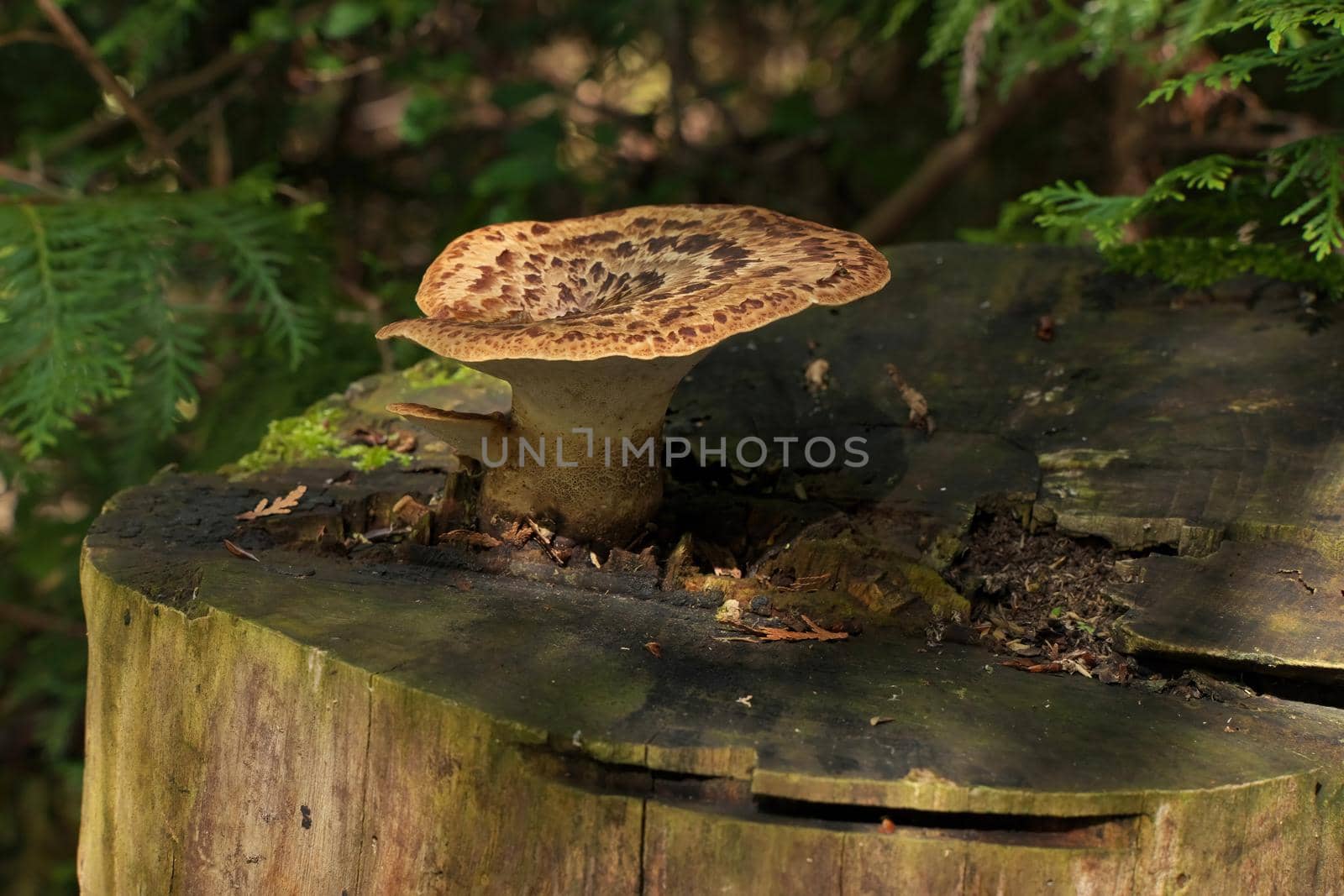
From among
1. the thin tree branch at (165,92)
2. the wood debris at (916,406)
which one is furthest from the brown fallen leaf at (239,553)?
the thin tree branch at (165,92)

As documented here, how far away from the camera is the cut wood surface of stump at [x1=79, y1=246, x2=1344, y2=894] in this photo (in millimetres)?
1960

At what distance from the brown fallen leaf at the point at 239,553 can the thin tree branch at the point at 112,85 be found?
3184 millimetres

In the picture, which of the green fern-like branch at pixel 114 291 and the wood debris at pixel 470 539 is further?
the green fern-like branch at pixel 114 291

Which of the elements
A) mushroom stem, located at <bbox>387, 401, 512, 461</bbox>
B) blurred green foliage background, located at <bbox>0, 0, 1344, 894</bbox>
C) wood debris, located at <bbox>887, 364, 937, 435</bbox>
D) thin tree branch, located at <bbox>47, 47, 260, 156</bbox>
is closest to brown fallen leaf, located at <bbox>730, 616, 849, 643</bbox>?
mushroom stem, located at <bbox>387, 401, 512, 461</bbox>

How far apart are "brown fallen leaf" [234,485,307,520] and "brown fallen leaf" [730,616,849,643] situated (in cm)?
131

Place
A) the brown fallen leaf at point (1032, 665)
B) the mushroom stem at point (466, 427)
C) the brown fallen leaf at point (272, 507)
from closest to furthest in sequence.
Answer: the brown fallen leaf at point (1032, 665), the mushroom stem at point (466, 427), the brown fallen leaf at point (272, 507)

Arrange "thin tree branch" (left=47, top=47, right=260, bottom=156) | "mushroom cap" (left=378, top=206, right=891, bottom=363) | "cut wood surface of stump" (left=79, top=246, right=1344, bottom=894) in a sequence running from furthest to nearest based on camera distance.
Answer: "thin tree branch" (left=47, top=47, right=260, bottom=156)
"mushroom cap" (left=378, top=206, right=891, bottom=363)
"cut wood surface of stump" (left=79, top=246, right=1344, bottom=894)

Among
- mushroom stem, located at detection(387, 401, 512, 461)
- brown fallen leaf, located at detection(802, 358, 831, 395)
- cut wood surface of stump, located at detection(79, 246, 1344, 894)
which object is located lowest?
cut wood surface of stump, located at detection(79, 246, 1344, 894)

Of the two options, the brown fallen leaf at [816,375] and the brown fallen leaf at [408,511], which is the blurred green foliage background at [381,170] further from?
the brown fallen leaf at [408,511]

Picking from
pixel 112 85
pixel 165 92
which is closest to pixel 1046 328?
pixel 112 85

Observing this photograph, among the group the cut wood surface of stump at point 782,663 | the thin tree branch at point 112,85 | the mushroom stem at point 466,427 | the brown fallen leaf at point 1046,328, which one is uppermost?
the thin tree branch at point 112,85

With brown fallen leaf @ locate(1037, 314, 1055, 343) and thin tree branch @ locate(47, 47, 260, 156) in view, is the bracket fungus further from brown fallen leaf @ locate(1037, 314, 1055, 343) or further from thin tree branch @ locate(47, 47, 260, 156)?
thin tree branch @ locate(47, 47, 260, 156)

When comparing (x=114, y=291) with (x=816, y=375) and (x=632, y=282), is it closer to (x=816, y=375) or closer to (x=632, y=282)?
(x=632, y=282)

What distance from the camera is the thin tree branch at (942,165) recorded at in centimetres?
664
